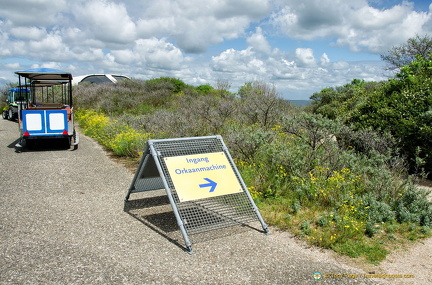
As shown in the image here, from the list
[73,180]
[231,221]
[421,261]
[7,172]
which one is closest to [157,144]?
[231,221]

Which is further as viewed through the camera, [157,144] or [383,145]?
[383,145]

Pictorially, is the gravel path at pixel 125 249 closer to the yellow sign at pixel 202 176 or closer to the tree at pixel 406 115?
the yellow sign at pixel 202 176

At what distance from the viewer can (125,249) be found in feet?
12.9

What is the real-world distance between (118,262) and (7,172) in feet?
16.8

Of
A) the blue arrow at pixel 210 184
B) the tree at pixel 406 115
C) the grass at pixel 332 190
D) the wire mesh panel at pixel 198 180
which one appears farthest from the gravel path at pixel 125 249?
the tree at pixel 406 115

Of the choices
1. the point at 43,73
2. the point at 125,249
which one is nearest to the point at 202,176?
the point at 125,249

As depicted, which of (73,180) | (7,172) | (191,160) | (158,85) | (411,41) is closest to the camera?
(191,160)

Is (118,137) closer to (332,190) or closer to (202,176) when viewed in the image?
(202,176)

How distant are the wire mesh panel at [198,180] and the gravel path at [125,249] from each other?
0.90ft

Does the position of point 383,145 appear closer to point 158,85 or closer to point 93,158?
point 93,158

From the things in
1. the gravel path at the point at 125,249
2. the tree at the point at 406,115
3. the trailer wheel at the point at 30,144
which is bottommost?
the trailer wheel at the point at 30,144

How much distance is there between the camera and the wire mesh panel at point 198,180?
4.34 metres

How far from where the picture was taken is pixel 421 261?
3.87 metres

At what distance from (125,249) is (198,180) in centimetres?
119
